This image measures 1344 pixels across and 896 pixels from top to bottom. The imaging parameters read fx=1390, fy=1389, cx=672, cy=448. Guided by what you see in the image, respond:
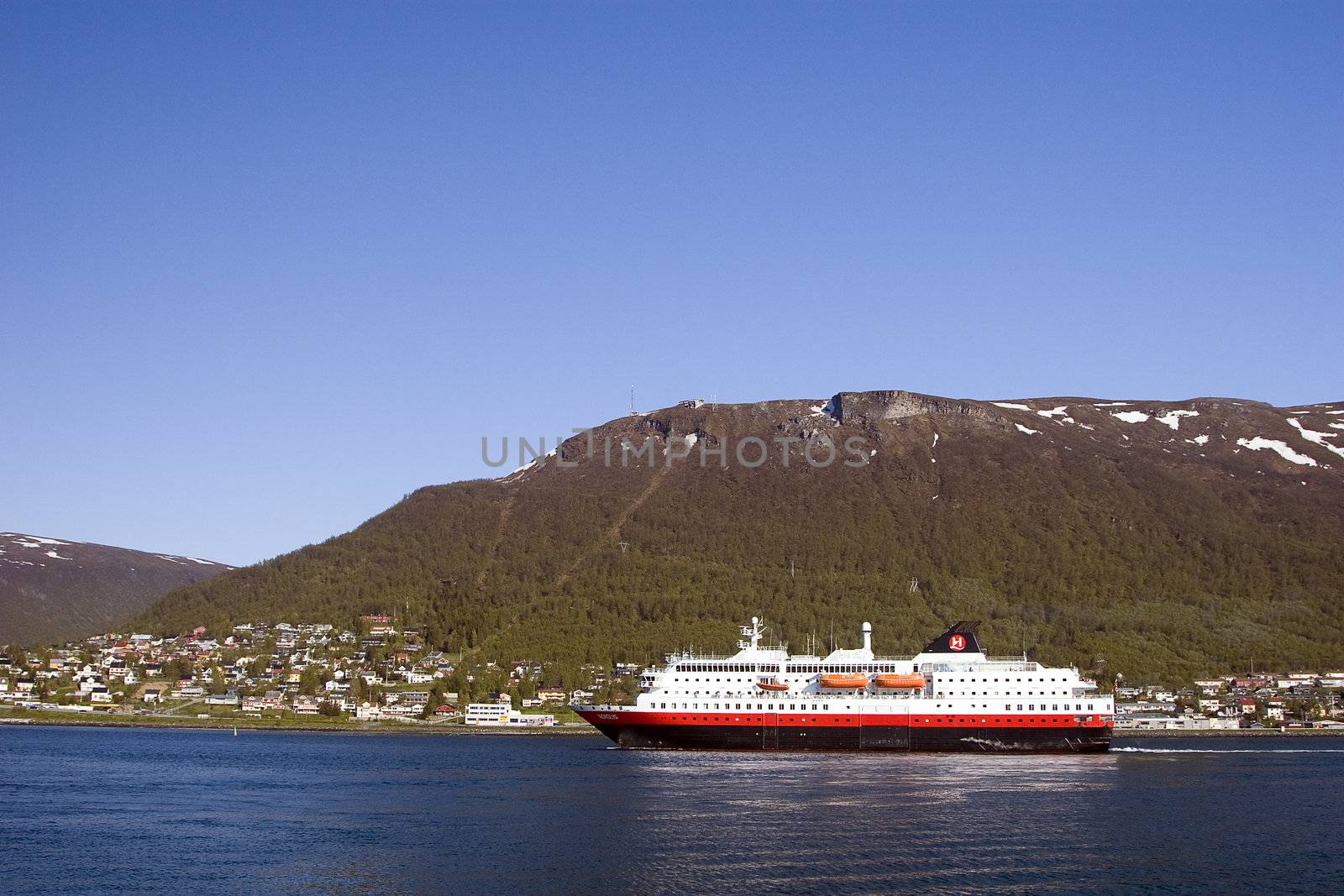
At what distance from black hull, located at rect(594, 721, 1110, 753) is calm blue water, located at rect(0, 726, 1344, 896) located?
313 cm

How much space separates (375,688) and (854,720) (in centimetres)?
7529

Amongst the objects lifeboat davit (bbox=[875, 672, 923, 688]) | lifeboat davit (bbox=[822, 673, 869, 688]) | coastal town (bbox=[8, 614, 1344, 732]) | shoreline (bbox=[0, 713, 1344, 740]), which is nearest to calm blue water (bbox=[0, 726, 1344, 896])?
lifeboat davit (bbox=[822, 673, 869, 688])

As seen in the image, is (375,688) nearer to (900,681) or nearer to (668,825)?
(900,681)

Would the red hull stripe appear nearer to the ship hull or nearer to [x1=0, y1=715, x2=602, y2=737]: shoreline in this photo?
the ship hull

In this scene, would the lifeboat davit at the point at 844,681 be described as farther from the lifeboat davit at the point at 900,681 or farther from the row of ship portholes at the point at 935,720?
the row of ship portholes at the point at 935,720

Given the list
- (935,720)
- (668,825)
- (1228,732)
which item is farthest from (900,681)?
(1228,732)

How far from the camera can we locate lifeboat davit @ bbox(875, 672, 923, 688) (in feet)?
313

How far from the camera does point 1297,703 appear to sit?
147750 mm

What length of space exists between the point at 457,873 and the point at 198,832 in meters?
15.0

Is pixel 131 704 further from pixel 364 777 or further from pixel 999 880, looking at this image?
pixel 999 880

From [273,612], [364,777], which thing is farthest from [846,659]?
[273,612]

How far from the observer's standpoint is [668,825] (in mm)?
56594

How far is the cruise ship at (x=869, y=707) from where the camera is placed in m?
93.8

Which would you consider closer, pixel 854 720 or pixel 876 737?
pixel 876 737
